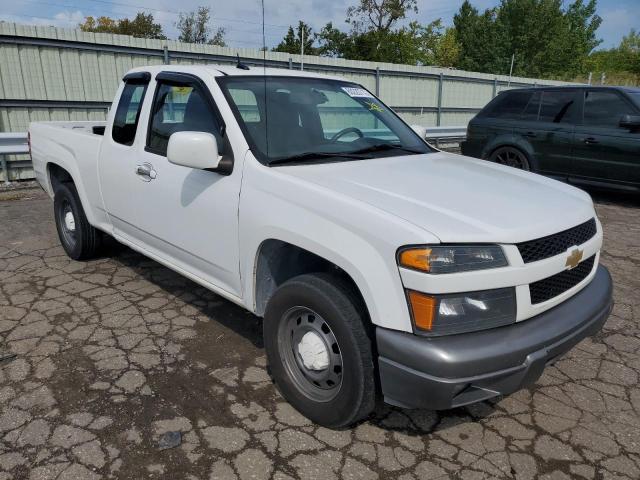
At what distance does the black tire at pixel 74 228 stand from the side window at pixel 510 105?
22.1ft

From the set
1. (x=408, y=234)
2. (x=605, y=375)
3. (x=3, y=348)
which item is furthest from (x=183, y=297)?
(x=605, y=375)

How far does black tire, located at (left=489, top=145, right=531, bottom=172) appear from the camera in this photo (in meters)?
8.39

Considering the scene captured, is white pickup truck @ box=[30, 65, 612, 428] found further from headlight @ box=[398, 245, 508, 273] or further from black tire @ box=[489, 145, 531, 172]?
black tire @ box=[489, 145, 531, 172]

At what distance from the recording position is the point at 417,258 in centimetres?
211

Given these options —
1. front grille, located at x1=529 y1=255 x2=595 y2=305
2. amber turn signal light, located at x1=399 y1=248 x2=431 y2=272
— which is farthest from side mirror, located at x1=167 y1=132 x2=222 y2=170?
front grille, located at x1=529 y1=255 x2=595 y2=305

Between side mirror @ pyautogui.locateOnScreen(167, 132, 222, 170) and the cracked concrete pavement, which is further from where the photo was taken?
side mirror @ pyautogui.locateOnScreen(167, 132, 222, 170)

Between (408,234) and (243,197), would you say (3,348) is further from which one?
(408,234)

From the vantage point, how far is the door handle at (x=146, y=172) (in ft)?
11.8

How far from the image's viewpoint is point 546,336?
2.30 meters

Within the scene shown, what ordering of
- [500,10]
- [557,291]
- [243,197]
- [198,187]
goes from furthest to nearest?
[500,10] < [198,187] < [243,197] < [557,291]

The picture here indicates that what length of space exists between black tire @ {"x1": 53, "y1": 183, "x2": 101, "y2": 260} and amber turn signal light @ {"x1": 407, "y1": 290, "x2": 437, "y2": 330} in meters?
3.77

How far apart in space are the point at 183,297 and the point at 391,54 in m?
39.7

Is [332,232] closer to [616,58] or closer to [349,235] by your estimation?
[349,235]

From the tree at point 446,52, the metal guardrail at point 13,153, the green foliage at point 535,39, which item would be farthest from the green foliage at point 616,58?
the metal guardrail at point 13,153
